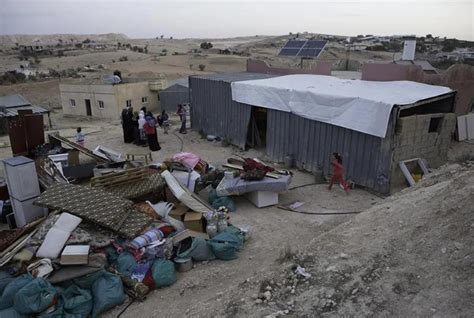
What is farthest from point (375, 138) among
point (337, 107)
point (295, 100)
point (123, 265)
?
point (123, 265)

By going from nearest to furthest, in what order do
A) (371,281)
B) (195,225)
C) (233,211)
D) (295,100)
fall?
1. (371,281)
2. (195,225)
3. (233,211)
4. (295,100)

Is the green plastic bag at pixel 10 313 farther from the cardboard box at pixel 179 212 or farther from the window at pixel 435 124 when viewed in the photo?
the window at pixel 435 124

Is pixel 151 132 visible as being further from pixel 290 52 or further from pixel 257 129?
pixel 290 52

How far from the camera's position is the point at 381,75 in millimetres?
13906

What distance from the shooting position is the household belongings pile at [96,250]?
20.5ft

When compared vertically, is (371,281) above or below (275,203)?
above

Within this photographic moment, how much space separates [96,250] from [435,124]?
10.2 m

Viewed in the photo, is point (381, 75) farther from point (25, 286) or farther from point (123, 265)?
point (25, 286)

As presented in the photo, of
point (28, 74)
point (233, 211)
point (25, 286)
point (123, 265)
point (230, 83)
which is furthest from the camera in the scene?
point (28, 74)

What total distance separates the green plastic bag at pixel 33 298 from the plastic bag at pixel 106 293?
2.20 ft

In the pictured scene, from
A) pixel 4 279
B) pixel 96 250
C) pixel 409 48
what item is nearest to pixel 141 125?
pixel 96 250

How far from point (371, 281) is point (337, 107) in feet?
24.0

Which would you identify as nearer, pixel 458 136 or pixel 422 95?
pixel 422 95

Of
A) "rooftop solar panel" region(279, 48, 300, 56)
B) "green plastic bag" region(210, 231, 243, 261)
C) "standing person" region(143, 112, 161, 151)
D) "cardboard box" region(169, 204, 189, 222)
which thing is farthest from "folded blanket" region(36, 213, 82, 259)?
"rooftop solar panel" region(279, 48, 300, 56)
